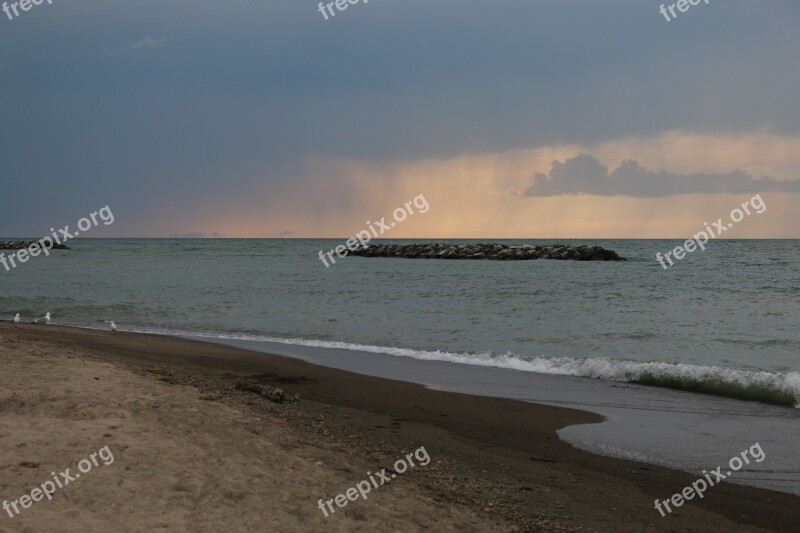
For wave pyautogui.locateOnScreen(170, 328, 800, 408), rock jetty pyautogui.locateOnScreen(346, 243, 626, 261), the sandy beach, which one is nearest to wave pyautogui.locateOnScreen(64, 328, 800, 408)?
wave pyautogui.locateOnScreen(170, 328, 800, 408)

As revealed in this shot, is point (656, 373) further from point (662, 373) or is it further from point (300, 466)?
point (300, 466)

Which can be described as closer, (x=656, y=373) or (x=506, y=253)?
(x=656, y=373)

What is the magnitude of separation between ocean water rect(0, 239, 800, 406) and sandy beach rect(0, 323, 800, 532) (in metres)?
3.84

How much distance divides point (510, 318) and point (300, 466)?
15.6 meters

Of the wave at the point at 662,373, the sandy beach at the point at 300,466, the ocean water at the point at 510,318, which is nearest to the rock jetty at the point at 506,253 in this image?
the ocean water at the point at 510,318

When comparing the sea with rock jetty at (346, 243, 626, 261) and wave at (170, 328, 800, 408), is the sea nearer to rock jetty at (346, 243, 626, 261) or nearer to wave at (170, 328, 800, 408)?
wave at (170, 328, 800, 408)

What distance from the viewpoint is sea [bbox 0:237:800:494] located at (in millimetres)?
8508

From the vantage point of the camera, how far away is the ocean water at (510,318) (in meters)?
12.9

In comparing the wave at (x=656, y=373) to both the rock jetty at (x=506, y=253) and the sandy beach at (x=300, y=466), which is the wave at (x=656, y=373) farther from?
the rock jetty at (x=506, y=253)

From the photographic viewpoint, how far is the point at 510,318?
811 inches

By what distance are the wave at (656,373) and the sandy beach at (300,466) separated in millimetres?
3283

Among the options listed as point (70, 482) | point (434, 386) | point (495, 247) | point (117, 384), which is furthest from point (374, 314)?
point (495, 247)

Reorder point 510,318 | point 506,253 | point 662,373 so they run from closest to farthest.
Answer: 1. point 662,373
2. point 510,318
3. point 506,253

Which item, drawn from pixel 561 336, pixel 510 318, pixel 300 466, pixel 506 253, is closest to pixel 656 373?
pixel 561 336
